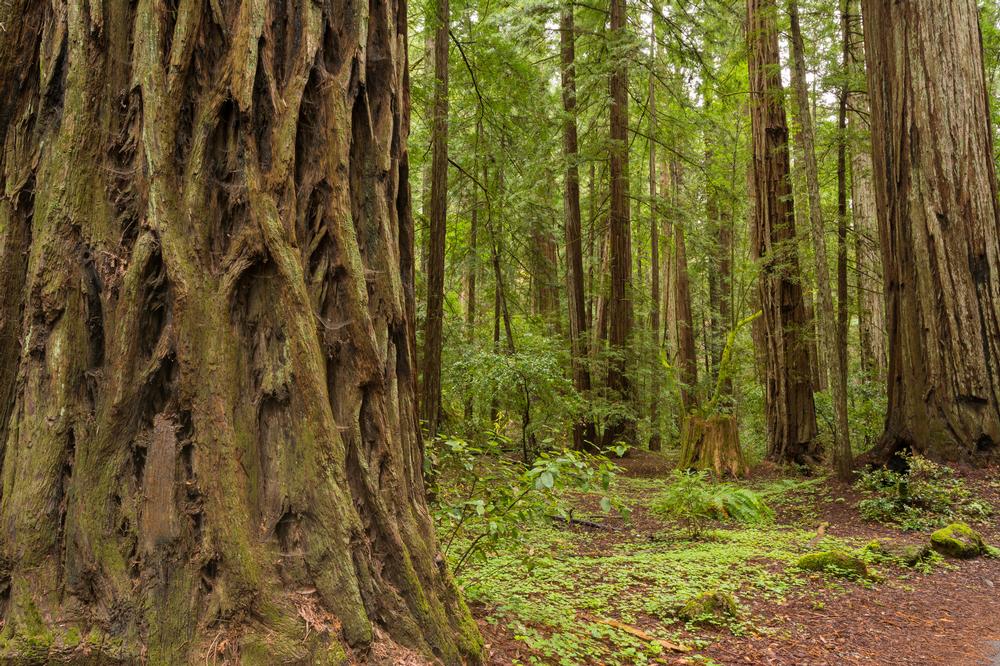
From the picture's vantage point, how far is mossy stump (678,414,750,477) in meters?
11.3

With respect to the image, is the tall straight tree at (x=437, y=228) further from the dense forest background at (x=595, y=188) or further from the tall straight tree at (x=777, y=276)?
the tall straight tree at (x=777, y=276)

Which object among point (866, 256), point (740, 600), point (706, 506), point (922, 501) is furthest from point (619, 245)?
point (740, 600)

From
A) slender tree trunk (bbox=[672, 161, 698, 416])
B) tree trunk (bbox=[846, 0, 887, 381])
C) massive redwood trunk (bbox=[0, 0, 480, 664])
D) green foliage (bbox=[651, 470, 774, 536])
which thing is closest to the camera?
massive redwood trunk (bbox=[0, 0, 480, 664])

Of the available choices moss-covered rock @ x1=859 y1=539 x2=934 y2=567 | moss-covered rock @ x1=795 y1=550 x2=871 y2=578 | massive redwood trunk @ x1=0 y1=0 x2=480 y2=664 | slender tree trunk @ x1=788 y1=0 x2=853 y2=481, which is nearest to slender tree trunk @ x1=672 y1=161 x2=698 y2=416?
slender tree trunk @ x1=788 y1=0 x2=853 y2=481

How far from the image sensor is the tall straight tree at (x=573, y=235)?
1467 cm

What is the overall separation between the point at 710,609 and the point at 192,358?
3566 millimetres

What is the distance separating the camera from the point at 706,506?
25.4 feet

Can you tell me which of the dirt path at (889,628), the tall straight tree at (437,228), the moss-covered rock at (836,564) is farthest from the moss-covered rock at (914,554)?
the tall straight tree at (437,228)

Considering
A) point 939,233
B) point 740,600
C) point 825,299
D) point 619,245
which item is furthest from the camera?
point 619,245

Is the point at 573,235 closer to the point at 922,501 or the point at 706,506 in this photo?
the point at 706,506

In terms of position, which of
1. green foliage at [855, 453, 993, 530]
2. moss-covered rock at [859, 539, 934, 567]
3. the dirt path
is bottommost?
the dirt path

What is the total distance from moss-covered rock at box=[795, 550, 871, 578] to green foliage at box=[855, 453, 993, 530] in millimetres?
1805

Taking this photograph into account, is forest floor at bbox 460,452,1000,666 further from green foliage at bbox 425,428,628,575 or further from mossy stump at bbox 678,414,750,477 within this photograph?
mossy stump at bbox 678,414,750,477

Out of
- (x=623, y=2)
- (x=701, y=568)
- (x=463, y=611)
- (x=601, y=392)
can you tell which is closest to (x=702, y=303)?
(x=601, y=392)
